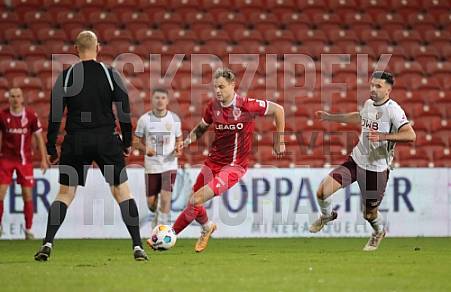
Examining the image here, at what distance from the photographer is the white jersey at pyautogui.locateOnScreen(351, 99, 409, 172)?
10.7 m

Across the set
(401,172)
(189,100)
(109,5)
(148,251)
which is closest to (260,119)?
(189,100)

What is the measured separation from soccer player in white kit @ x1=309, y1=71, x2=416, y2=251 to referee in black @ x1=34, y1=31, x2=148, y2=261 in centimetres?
284

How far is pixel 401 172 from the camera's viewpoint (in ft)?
48.2

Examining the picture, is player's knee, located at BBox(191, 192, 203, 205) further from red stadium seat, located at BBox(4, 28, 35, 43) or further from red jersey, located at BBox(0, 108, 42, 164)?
red stadium seat, located at BBox(4, 28, 35, 43)

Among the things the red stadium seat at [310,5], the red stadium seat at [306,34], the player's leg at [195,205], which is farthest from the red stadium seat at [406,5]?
the player's leg at [195,205]

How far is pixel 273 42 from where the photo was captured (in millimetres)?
18531

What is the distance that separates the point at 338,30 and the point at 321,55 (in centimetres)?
122

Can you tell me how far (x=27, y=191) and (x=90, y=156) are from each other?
5131mm

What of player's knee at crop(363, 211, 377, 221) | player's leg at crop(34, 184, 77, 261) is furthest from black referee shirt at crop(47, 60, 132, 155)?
player's knee at crop(363, 211, 377, 221)

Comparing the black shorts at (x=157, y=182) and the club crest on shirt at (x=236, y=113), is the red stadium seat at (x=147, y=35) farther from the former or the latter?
the club crest on shirt at (x=236, y=113)

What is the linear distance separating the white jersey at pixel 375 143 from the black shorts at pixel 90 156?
10.5 feet

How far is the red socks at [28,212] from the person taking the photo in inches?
541

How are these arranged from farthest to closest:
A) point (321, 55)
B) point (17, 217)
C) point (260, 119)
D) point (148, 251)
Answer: point (321, 55)
point (260, 119)
point (17, 217)
point (148, 251)

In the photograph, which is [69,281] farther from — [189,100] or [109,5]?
[109,5]
